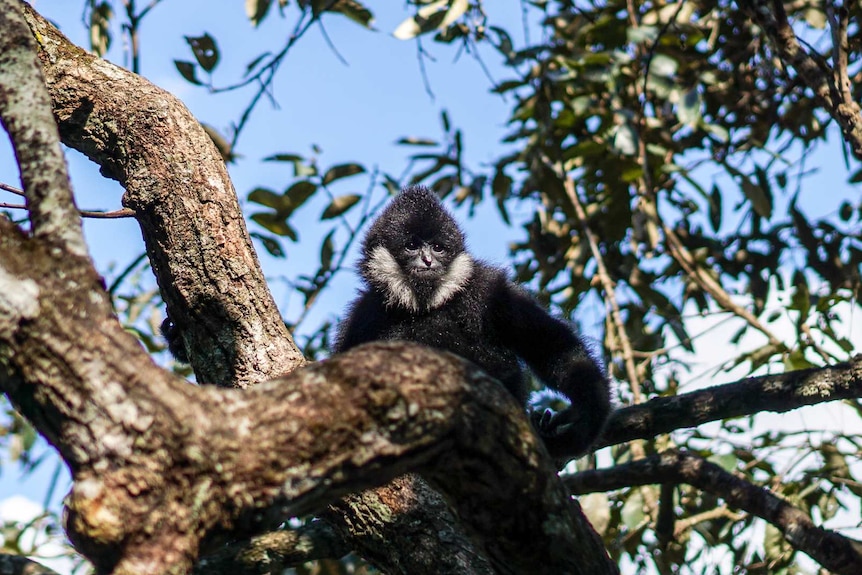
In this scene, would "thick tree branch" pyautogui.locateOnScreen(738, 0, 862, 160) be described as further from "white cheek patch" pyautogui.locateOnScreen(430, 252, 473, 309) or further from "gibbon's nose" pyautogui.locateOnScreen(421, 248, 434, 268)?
"gibbon's nose" pyautogui.locateOnScreen(421, 248, 434, 268)

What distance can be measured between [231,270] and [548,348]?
2.13 m

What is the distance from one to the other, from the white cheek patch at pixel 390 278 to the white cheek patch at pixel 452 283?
5.5 inches

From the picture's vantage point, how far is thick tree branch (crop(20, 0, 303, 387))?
399 centimetres

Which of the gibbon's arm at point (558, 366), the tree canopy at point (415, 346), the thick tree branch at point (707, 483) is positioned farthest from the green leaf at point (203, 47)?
the thick tree branch at point (707, 483)

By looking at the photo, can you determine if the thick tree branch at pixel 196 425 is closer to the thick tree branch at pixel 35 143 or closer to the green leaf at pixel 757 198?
the thick tree branch at pixel 35 143

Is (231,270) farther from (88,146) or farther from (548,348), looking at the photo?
(548,348)

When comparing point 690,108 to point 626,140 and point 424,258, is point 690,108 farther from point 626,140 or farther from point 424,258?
point 424,258

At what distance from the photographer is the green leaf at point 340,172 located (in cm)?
682

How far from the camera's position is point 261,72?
6.15 m

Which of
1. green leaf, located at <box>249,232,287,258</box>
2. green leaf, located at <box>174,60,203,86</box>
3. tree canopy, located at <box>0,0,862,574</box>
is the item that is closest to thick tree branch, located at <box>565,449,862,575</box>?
tree canopy, located at <box>0,0,862,574</box>

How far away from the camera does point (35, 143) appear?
240cm

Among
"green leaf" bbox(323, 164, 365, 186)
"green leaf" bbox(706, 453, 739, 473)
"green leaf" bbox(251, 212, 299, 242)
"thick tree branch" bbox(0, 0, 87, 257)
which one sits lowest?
"thick tree branch" bbox(0, 0, 87, 257)

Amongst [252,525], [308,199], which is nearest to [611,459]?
[308,199]

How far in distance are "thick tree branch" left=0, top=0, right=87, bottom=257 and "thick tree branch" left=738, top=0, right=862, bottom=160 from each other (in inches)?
146
